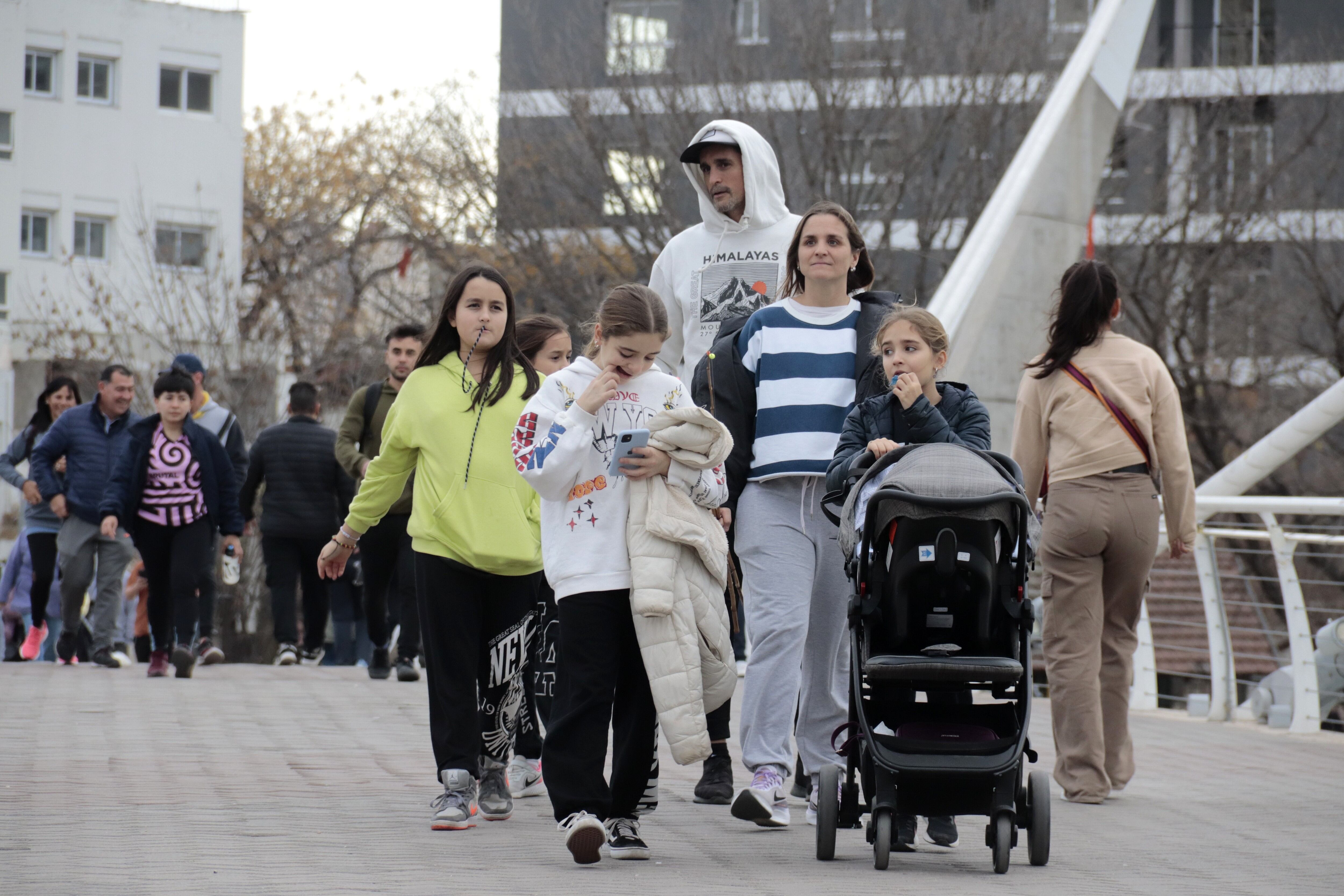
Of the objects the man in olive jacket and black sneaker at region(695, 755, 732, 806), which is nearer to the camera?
black sneaker at region(695, 755, 732, 806)

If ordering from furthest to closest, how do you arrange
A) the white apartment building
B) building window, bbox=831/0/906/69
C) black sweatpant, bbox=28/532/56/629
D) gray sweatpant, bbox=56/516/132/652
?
1. the white apartment building
2. building window, bbox=831/0/906/69
3. black sweatpant, bbox=28/532/56/629
4. gray sweatpant, bbox=56/516/132/652

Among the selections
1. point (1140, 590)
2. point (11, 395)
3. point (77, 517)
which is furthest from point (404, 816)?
point (11, 395)

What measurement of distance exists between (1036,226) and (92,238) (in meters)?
34.8

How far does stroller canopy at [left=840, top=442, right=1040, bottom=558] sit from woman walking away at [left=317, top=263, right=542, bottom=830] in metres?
1.33

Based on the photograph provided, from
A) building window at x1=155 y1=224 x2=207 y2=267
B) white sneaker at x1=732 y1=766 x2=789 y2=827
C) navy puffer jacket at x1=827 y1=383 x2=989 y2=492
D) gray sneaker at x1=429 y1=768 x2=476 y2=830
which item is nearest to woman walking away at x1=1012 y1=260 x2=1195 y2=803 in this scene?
navy puffer jacket at x1=827 y1=383 x2=989 y2=492

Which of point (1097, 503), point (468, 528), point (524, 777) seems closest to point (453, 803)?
point (468, 528)

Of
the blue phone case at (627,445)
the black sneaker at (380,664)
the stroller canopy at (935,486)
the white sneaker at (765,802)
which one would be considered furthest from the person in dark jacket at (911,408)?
the black sneaker at (380,664)

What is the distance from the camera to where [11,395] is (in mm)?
41344

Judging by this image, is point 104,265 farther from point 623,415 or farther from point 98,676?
point 623,415

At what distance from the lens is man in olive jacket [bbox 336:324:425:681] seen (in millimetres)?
11297

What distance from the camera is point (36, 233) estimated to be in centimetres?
4553

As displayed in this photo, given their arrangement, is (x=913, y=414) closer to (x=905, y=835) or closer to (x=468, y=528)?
(x=905, y=835)

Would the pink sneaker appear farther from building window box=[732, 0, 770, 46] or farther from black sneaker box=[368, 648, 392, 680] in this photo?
building window box=[732, 0, 770, 46]

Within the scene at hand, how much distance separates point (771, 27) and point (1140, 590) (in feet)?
71.4
